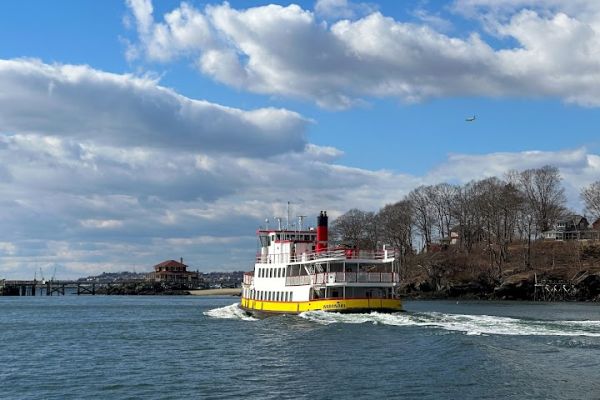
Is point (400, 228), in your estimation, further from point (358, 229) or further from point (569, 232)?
point (569, 232)

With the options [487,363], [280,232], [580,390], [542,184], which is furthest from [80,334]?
[542,184]

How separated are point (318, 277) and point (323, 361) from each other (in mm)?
23197

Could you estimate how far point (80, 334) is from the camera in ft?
201

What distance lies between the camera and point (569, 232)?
160750 millimetres

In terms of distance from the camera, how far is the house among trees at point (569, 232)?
158 metres

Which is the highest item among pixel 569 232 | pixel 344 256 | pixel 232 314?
pixel 569 232

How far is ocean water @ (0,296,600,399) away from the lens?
31.8m

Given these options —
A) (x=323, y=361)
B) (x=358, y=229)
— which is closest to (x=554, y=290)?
(x=358, y=229)

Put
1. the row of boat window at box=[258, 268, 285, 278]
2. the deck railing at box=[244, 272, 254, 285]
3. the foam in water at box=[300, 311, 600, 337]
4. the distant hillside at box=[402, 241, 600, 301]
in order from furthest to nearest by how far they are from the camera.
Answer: the distant hillside at box=[402, 241, 600, 301]
the deck railing at box=[244, 272, 254, 285]
the row of boat window at box=[258, 268, 285, 278]
the foam in water at box=[300, 311, 600, 337]

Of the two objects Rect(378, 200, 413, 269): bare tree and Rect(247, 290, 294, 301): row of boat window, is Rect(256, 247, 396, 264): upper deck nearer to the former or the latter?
Rect(247, 290, 294, 301): row of boat window

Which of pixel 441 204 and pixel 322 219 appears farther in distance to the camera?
pixel 441 204

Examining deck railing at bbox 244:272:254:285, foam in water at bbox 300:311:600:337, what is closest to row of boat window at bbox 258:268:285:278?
deck railing at bbox 244:272:254:285

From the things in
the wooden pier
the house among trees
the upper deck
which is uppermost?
the house among trees

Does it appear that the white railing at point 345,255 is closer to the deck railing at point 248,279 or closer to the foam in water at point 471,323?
the foam in water at point 471,323
